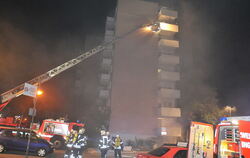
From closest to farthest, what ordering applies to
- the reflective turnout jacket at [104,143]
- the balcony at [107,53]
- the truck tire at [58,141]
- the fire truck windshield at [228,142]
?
the fire truck windshield at [228,142] → the reflective turnout jacket at [104,143] → the truck tire at [58,141] → the balcony at [107,53]

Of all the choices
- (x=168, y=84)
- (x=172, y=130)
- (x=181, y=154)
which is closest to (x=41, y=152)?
(x=181, y=154)

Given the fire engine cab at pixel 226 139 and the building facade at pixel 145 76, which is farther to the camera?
the building facade at pixel 145 76

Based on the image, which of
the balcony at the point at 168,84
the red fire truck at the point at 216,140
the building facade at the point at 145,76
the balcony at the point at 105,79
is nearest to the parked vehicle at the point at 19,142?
the red fire truck at the point at 216,140

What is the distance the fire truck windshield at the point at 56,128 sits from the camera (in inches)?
541

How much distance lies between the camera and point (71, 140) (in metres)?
8.25

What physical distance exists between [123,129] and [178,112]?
25.2 ft

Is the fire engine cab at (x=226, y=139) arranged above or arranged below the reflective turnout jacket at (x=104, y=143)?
above

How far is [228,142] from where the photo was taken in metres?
6.51

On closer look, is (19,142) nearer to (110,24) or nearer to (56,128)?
(56,128)

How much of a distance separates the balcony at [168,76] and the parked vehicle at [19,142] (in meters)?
19.5

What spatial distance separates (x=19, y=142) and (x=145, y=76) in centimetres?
1831

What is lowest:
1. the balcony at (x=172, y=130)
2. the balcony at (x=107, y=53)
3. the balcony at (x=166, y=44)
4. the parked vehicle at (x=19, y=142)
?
the balcony at (x=172, y=130)

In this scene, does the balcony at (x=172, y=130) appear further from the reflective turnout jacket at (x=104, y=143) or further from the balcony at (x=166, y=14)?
the reflective turnout jacket at (x=104, y=143)

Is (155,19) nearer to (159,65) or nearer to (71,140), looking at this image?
(159,65)
